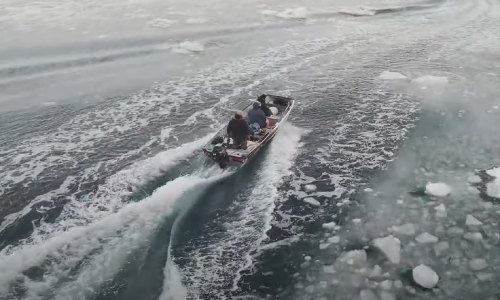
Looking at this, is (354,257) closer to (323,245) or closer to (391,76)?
(323,245)

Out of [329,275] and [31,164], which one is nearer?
[329,275]

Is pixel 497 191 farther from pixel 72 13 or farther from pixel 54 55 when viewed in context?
pixel 72 13

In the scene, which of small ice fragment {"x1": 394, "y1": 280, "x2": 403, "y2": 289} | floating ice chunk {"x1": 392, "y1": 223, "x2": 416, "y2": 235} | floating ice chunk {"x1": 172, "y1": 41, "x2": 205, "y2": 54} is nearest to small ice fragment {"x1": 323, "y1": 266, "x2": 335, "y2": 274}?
small ice fragment {"x1": 394, "y1": 280, "x2": 403, "y2": 289}

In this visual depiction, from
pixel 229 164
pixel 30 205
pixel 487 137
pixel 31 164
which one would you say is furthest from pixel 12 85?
pixel 487 137

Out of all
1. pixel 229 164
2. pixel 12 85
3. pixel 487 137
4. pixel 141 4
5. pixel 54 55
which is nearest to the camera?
pixel 229 164

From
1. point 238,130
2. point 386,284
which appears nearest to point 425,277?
point 386,284

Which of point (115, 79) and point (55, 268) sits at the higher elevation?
point (115, 79)

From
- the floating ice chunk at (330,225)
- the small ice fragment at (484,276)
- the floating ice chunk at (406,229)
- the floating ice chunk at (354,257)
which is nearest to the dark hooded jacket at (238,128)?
the floating ice chunk at (330,225)
